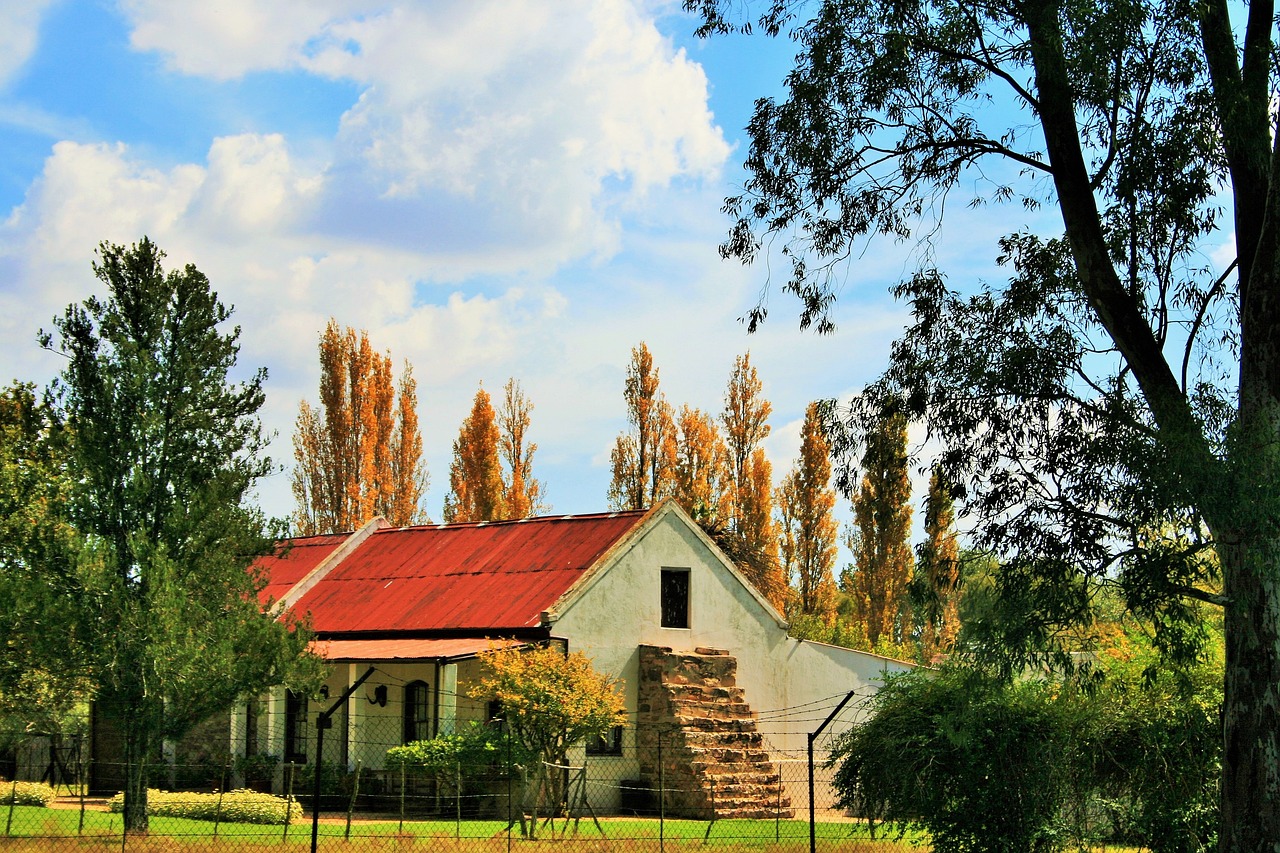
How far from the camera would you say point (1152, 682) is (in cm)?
1620

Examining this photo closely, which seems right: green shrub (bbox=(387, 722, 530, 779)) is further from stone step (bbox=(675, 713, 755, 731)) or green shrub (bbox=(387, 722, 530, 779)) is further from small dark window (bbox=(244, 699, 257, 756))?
small dark window (bbox=(244, 699, 257, 756))

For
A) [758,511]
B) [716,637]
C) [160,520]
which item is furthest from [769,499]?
[160,520]

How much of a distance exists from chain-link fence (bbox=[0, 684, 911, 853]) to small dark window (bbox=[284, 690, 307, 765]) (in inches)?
1.4

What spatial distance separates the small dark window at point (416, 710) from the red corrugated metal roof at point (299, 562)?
21.0ft

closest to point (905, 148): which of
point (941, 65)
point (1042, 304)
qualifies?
point (941, 65)

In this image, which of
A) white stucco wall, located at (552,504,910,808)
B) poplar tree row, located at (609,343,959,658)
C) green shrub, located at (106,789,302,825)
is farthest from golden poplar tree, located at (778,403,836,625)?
green shrub, located at (106,789,302,825)

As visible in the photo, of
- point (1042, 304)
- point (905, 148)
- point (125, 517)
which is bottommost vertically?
point (125, 517)

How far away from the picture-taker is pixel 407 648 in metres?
27.2

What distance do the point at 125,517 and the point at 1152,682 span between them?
13.6 meters

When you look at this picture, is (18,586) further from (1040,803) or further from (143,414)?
(1040,803)

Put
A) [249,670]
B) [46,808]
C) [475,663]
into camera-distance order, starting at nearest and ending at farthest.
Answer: [249,670], [46,808], [475,663]

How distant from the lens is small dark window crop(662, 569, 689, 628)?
1173 inches

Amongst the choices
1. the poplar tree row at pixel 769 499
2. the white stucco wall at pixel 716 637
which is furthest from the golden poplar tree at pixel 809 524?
the white stucco wall at pixel 716 637

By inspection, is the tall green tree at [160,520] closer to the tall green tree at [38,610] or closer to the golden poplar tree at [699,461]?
the tall green tree at [38,610]
